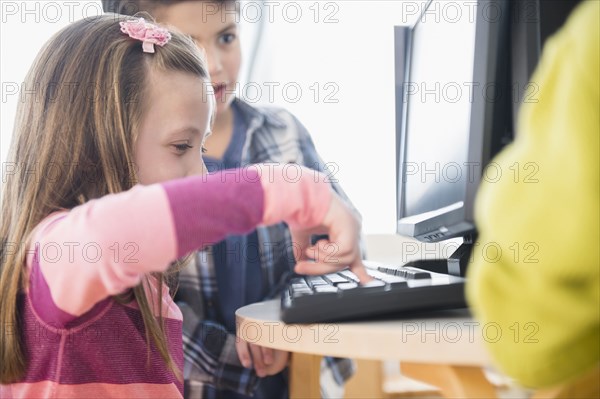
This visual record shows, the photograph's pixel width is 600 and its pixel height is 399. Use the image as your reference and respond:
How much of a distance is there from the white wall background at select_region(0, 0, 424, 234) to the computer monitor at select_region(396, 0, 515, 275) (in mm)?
730

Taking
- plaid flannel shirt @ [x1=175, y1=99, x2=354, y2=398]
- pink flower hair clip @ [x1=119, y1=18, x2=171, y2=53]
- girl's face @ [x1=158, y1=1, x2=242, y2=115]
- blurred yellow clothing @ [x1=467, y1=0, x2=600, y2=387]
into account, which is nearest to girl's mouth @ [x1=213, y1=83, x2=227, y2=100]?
girl's face @ [x1=158, y1=1, x2=242, y2=115]

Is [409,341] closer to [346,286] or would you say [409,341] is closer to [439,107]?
[346,286]

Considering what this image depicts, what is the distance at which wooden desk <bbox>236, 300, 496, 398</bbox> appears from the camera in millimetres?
530

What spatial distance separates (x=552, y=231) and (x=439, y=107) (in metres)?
0.59

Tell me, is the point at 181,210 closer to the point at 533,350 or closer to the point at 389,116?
the point at 533,350

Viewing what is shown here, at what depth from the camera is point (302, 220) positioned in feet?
1.98

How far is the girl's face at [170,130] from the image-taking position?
2.79ft

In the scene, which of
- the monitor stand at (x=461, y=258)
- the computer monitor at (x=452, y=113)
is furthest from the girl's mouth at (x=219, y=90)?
the monitor stand at (x=461, y=258)

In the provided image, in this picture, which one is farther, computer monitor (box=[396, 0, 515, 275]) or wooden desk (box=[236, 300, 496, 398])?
computer monitor (box=[396, 0, 515, 275])

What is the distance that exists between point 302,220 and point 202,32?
1.00 meters

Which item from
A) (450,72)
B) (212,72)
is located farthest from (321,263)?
(212,72)

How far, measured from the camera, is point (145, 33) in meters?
0.92

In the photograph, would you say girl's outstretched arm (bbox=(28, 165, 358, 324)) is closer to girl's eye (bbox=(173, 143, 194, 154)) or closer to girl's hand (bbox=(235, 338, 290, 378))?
girl's eye (bbox=(173, 143, 194, 154))

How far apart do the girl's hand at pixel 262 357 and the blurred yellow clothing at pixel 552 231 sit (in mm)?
773
